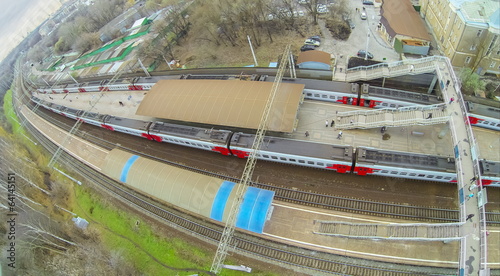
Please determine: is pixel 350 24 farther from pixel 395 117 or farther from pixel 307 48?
pixel 395 117

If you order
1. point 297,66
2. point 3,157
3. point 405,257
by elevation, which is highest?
point 3,157

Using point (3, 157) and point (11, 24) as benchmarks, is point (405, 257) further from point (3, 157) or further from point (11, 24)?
point (11, 24)

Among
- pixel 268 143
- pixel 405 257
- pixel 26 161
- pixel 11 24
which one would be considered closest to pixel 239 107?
pixel 268 143

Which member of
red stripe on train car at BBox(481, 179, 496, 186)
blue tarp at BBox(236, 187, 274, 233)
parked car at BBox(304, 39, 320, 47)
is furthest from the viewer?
parked car at BBox(304, 39, 320, 47)

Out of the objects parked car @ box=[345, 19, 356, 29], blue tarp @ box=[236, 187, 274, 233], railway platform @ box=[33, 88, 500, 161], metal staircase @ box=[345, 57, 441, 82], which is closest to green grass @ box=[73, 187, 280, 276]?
blue tarp @ box=[236, 187, 274, 233]

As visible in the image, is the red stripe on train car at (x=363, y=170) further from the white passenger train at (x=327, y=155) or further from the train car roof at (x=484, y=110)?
the train car roof at (x=484, y=110)

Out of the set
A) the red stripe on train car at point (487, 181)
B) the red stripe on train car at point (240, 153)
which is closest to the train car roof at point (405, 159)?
the red stripe on train car at point (487, 181)

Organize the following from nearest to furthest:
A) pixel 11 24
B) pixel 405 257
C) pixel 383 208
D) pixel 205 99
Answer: pixel 405 257, pixel 383 208, pixel 205 99, pixel 11 24

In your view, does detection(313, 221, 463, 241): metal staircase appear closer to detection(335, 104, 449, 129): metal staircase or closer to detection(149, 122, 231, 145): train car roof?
detection(335, 104, 449, 129): metal staircase

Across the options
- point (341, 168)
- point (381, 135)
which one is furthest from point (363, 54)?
point (341, 168)
